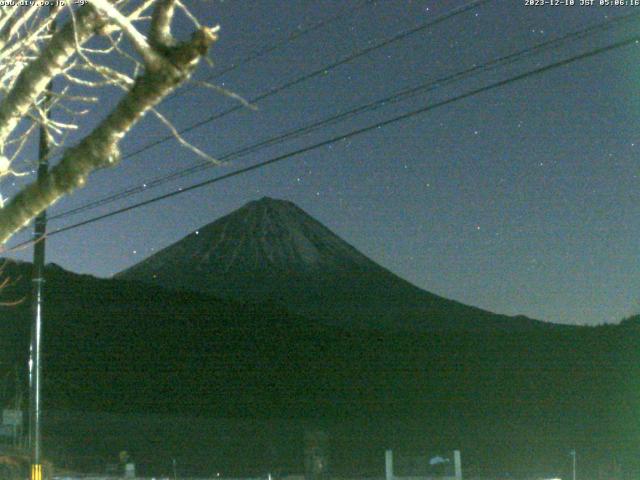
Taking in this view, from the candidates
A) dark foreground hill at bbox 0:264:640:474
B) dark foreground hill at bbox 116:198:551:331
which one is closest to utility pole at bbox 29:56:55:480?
dark foreground hill at bbox 0:264:640:474

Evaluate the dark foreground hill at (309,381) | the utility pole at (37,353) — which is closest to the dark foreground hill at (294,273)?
the dark foreground hill at (309,381)

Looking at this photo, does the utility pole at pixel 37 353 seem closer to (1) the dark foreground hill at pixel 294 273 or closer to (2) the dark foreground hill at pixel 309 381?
(2) the dark foreground hill at pixel 309 381

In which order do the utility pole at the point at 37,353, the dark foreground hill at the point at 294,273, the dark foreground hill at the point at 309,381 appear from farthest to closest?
the dark foreground hill at the point at 294,273 < the dark foreground hill at the point at 309,381 < the utility pole at the point at 37,353

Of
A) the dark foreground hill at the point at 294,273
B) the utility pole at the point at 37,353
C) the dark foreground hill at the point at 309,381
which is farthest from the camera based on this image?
the dark foreground hill at the point at 294,273

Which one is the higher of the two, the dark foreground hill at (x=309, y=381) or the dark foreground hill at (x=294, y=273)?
the dark foreground hill at (x=294, y=273)

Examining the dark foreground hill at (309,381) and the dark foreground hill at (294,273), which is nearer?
the dark foreground hill at (309,381)

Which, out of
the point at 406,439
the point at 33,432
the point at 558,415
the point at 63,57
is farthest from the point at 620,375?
the point at 63,57
